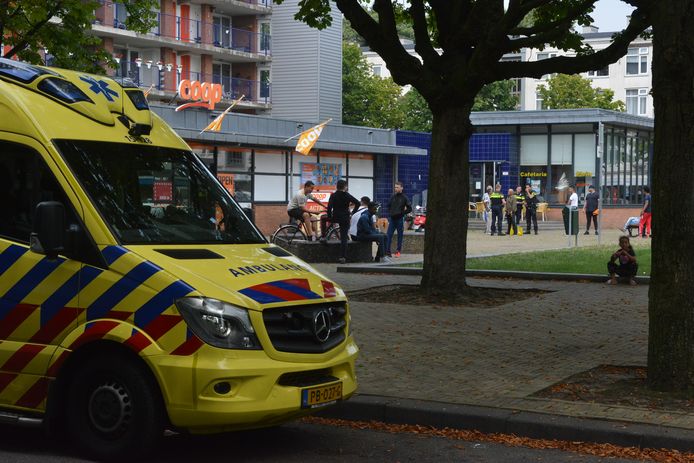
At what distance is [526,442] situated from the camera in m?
7.80

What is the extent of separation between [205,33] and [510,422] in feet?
166

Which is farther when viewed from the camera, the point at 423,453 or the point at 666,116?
the point at 666,116

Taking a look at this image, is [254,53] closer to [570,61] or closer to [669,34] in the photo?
A: [570,61]

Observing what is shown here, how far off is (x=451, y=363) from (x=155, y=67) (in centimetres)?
4561

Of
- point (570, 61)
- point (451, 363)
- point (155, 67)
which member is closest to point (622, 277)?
point (570, 61)

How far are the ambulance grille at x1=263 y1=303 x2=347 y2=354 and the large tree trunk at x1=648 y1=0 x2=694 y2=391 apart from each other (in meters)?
2.79

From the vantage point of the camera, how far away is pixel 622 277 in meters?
18.6

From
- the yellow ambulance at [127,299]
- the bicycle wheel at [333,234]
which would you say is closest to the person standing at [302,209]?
the bicycle wheel at [333,234]

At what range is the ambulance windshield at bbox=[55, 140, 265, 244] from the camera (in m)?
7.37

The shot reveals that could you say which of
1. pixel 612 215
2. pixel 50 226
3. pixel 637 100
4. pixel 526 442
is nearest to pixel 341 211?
pixel 526 442

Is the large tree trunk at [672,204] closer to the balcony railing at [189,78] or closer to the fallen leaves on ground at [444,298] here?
the fallen leaves on ground at [444,298]

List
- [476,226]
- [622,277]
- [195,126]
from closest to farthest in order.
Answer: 1. [622,277]
2. [195,126]
3. [476,226]

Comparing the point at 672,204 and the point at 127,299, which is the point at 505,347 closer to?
the point at 672,204

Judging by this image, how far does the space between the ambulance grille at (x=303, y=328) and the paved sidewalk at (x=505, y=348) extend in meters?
1.55
